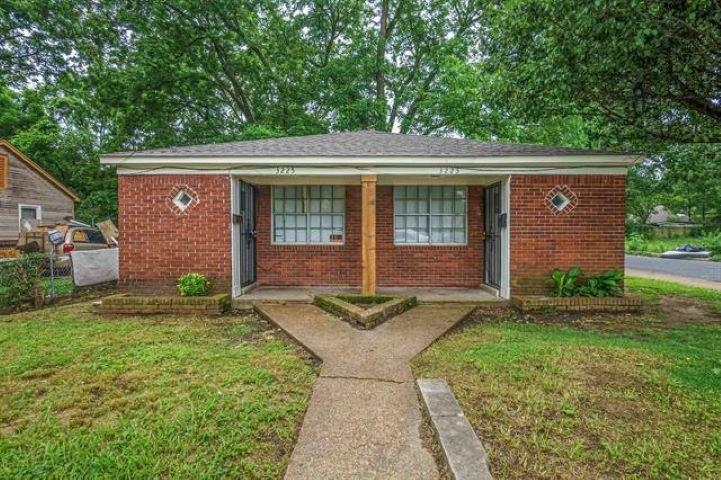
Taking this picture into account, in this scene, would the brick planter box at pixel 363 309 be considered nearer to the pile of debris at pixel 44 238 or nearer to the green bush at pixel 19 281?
the green bush at pixel 19 281

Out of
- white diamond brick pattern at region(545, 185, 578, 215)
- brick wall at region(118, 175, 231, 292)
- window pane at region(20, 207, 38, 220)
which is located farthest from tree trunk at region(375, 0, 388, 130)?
window pane at region(20, 207, 38, 220)

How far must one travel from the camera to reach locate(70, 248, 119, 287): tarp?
7.85 meters

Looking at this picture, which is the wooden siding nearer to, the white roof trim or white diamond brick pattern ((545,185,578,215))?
the white roof trim

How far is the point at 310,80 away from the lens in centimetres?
1656

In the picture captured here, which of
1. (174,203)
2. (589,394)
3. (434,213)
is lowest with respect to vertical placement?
(589,394)

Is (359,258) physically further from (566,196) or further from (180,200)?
(566,196)

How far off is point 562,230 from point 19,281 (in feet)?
32.3

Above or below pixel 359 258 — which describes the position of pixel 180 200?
above

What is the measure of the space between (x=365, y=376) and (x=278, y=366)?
954mm

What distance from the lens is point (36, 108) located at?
64.4ft

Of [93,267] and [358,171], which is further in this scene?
[93,267]

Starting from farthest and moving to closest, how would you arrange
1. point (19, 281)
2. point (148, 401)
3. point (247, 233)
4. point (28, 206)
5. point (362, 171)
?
1. point (28, 206)
2. point (247, 233)
3. point (19, 281)
4. point (362, 171)
5. point (148, 401)

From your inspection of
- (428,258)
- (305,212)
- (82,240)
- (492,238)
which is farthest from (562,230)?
(82,240)

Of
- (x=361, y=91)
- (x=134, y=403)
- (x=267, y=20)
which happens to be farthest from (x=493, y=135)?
(x=134, y=403)
